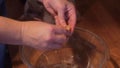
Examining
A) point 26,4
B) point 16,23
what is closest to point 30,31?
point 16,23

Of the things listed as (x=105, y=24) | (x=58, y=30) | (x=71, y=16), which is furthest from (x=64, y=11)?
(x=105, y=24)

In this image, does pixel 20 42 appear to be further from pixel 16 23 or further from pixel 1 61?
pixel 1 61

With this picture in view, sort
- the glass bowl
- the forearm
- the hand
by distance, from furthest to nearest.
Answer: the glass bowl, the hand, the forearm

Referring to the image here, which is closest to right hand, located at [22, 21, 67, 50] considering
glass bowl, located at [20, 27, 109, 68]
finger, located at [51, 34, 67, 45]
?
→ finger, located at [51, 34, 67, 45]

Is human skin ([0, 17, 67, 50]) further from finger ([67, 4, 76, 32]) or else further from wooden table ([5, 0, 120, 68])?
wooden table ([5, 0, 120, 68])

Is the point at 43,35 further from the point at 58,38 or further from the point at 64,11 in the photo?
the point at 64,11

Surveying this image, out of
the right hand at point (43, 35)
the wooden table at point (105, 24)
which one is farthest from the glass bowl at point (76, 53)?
the right hand at point (43, 35)
